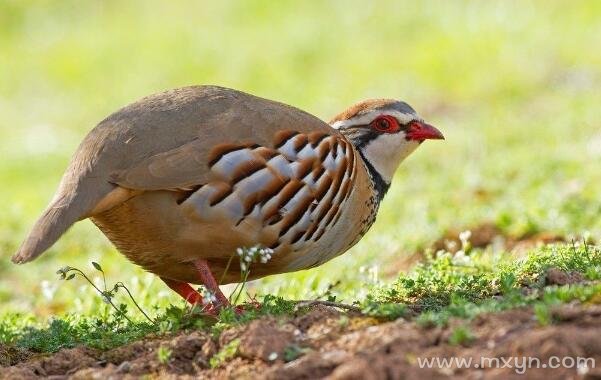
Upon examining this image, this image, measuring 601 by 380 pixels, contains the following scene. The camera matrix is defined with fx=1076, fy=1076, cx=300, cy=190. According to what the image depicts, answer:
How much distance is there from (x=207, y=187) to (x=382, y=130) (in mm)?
1515

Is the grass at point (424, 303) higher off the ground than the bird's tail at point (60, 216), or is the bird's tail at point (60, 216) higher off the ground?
the bird's tail at point (60, 216)

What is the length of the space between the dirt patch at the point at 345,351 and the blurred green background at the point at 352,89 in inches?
55.4

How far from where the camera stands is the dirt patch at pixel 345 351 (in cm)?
356

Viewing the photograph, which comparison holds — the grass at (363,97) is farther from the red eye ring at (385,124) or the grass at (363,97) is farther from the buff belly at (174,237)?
the red eye ring at (385,124)

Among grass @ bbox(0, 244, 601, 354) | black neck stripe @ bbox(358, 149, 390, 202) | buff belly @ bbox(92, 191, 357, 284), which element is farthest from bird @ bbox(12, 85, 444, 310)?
black neck stripe @ bbox(358, 149, 390, 202)

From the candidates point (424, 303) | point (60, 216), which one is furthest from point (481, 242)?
point (60, 216)

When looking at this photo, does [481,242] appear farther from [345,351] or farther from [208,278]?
[345,351]

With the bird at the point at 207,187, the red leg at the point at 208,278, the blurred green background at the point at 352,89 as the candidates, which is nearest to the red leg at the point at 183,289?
the bird at the point at 207,187

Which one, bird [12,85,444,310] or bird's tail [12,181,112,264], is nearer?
bird's tail [12,181,112,264]

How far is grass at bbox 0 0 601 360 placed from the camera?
5.17m

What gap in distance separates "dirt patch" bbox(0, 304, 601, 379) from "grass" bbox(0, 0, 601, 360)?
0.43 feet

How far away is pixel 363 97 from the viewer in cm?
1445

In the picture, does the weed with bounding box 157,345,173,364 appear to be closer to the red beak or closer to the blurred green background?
the blurred green background

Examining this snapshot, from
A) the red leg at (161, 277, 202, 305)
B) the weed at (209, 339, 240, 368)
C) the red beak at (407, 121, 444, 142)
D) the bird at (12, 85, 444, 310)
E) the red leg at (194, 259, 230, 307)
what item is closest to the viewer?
the weed at (209, 339, 240, 368)
